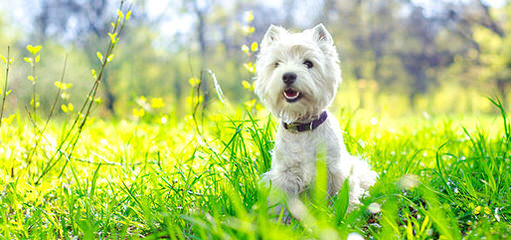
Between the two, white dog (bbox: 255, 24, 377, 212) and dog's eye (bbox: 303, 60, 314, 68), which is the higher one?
dog's eye (bbox: 303, 60, 314, 68)

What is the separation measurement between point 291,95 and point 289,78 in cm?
18

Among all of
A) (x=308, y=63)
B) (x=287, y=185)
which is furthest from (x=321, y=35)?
(x=287, y=185)

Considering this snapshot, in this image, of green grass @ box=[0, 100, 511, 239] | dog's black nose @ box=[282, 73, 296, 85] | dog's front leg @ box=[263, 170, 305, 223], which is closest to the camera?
green grass @ box=[0, 100, 511, 239]

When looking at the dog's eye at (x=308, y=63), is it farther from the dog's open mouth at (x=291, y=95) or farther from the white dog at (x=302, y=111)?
the dog's open mouth at (x=291, y=95)

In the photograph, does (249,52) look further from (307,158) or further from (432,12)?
(432,12)

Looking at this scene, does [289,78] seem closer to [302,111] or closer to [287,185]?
[302,111]

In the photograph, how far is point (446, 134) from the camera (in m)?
5.04

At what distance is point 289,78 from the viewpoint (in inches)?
114

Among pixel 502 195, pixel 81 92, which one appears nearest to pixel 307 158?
pixel 502 195

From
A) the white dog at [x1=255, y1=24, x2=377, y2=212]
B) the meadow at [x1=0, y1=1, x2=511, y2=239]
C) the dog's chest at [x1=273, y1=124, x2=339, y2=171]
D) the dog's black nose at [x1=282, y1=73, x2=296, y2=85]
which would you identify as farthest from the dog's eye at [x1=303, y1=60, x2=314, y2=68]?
the meadow at [x1=0, y1=1, x2=511, y2=239]

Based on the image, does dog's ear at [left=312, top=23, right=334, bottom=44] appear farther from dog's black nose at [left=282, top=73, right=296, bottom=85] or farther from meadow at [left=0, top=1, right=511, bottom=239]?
meadow at [left=0, top=1, right=511, bottom=239]

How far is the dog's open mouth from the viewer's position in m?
2.98

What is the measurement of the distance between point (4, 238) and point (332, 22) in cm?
3279

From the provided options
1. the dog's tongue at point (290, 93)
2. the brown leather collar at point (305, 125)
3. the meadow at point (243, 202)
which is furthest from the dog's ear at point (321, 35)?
the meadow at point (243, 202)
